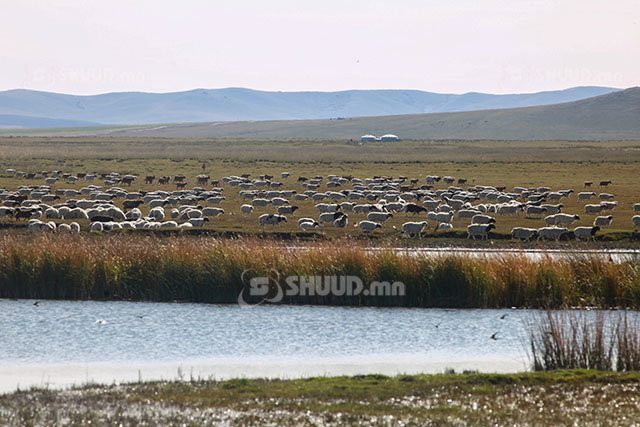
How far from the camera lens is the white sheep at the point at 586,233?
29672 mm

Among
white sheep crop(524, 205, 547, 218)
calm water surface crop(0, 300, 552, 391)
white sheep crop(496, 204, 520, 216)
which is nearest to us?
calm water surface crop(0, 300, 552, 391)

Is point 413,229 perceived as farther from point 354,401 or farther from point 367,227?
point 354,401

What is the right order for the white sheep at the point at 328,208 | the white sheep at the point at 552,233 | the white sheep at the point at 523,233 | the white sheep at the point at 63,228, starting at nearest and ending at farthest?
the white sheep at the point at 552,233 → the white sheep at the point at 523,233 → the white sheep at the point at 63,228 → the white sheep at the point at 328,208

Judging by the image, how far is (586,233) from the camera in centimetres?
2973

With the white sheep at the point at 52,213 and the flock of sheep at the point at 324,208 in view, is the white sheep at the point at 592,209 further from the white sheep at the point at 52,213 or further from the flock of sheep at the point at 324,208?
the white sheep at the point at 52,213

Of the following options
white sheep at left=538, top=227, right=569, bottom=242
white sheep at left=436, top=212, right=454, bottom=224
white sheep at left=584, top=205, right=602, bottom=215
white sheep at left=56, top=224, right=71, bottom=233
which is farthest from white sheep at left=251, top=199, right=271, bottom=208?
white sheep at left=584, top=205, right=602, bottom=215

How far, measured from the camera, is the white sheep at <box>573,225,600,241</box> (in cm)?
2967

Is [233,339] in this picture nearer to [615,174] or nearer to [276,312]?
[276,312]

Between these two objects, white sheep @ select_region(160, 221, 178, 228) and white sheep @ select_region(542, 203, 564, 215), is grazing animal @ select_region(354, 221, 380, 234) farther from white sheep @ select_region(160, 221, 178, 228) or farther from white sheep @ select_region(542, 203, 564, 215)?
white sheep @ select_region(542, 203, 564, 215)

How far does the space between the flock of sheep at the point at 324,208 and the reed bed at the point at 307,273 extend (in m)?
10.0

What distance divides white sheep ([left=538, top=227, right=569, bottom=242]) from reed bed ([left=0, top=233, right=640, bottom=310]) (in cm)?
930

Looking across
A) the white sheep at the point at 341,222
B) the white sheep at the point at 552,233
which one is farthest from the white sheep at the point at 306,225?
the white sheep at the point at 552,233

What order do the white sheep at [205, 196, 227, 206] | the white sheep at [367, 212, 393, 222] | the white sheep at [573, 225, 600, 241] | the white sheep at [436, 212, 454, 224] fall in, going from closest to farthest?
1. the white sheep at [573, 225, 600, 241]
2. the white sheep at [367, 212, 393, 222]
3. the white sheep at [436, 212, 454, 224]
4. the white sheep at [205, 196, 227, 206]

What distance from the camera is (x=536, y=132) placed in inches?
7549
